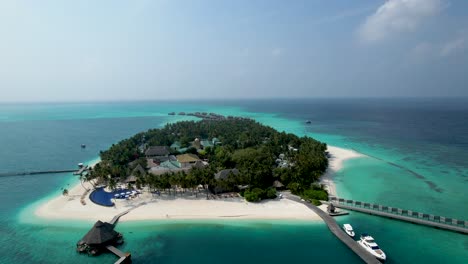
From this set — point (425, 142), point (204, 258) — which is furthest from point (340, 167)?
point (425, 142)

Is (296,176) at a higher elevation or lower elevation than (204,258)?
higher

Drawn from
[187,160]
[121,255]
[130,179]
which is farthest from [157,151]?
[121,255]

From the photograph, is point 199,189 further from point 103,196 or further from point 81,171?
point 81,171

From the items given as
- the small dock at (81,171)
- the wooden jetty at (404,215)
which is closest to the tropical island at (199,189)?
the wooden jetty at (404,215)

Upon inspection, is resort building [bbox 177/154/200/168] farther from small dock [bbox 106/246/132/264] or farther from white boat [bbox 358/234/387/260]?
white boat [bbox 358/234/387/260]

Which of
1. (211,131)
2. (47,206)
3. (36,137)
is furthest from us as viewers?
(36,137)

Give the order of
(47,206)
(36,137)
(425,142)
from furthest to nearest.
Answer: (36,137), (425,142), (47,206)

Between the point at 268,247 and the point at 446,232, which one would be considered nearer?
the point at 268,247

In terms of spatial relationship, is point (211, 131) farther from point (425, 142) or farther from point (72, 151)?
point (425, 142)
